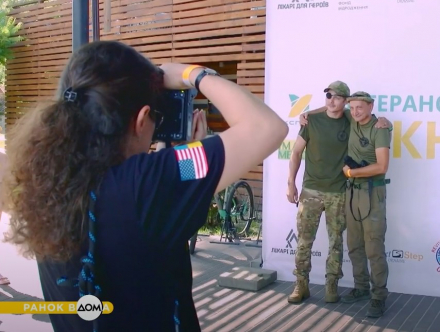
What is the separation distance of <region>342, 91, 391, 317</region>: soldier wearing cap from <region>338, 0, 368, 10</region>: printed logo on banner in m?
1.04

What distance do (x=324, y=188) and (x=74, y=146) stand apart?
415 centimetres

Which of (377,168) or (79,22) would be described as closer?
(79,22)

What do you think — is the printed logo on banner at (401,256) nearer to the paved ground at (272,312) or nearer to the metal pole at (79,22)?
the paved ground at (272,312)

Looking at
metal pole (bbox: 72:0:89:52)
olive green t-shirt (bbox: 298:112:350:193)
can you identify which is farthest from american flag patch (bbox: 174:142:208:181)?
olive green t-shirt (bbox: 298:112:350:193)

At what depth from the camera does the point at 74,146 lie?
48.0 inches

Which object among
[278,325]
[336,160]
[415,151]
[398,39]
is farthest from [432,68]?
[278,325]

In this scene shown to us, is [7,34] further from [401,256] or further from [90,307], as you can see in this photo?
[90,307]

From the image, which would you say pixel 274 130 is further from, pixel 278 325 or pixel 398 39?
pixel 398 39

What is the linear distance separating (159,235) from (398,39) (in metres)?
4.59

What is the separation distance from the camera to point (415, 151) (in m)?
5.21

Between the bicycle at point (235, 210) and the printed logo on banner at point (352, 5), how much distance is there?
3.01 metres

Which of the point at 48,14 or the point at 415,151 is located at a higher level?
the point at 48,14

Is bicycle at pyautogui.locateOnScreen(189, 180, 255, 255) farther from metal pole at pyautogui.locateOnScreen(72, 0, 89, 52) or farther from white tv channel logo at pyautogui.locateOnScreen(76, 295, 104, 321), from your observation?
white tv channel logo at pyautogui.locateOnScreen(76, 295, 104, 321)

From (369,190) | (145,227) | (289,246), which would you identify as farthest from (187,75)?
(289,246)
